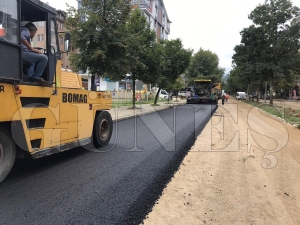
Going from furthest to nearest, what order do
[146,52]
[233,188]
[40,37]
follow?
1. [146,52]
2. [40,37]
3. [233,188]

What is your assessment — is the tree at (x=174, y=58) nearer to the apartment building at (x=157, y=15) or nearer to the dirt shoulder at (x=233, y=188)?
the dirt shoulder at (x=233, y=188)

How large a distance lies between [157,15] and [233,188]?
183 ft

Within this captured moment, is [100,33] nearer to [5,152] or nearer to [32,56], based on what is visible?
[32,56]

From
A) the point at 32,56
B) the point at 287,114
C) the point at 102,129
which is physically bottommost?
the point at 287,114

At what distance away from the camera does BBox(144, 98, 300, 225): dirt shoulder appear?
3689 mm

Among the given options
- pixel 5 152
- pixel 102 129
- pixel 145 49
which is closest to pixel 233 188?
pixel 5 152

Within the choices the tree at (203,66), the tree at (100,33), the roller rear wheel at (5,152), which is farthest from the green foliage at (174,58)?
the tree at (203,66)

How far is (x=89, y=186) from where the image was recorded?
4488 millimetres

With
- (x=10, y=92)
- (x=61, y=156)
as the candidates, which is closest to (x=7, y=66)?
(x=10, y=92)

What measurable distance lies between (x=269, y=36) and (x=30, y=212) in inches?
1204

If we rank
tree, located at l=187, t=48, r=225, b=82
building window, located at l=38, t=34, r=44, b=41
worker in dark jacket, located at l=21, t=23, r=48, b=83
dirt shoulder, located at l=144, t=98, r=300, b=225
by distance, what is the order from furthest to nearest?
tree, located at l=187, t=48, r=225, b=82, building window, located at l=38, t=34, r=44, b=41, worker in dark jacket, located at l=21, t=23, r=48, b=83, dirt shoulder, located at l=144, t=98, r=300, b=225

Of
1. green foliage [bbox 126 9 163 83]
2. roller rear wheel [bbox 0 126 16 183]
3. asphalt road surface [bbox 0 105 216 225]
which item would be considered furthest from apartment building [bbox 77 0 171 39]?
roller rear wheel [bbox 0 126 16 183]

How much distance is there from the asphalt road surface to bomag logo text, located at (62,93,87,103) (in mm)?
1328

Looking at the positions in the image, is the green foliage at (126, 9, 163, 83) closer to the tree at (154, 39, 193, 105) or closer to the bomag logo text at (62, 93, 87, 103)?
the tree at (154, 39, 193, 105)
